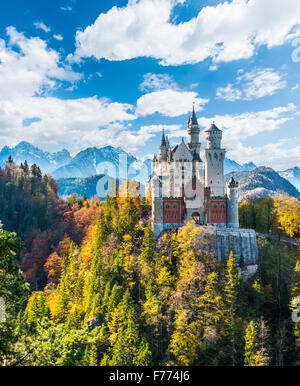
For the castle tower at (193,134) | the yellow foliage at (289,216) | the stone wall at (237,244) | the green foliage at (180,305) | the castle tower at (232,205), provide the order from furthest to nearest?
the castle tower at (193,134)
the yellow foliage at (289,216)
the castle tower at (232,205)
the stone wall at (237,244)
the green foliage at (180,305)

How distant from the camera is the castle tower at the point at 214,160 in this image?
56656mm

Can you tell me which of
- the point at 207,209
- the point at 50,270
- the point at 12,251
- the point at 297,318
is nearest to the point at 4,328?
the point at 12,251

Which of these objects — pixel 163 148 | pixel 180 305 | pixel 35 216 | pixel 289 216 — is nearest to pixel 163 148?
pixel 163 148

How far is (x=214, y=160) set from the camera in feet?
186

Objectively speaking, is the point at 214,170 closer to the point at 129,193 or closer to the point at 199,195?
the point at 199,195

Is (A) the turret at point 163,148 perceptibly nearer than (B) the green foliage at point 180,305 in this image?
No

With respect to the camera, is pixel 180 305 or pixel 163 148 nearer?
pixel 180 305

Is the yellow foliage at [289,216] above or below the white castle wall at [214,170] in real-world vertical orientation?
below

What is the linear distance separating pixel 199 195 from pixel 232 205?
22.8ft

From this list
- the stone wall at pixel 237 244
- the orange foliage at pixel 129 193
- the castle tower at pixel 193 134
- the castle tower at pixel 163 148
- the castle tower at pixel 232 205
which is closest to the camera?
the stone wall at pixel 237 244

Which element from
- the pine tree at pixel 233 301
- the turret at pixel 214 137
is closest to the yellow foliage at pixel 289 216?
the turret at pixel 214 137

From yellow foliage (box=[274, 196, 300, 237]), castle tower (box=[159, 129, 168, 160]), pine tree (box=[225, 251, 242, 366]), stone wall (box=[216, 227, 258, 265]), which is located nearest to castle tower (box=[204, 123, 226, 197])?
stone wall (box=[216, 227, 258, 265])

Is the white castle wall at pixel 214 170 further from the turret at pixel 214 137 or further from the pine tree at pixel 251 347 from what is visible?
the pine tree at pixel 251 347

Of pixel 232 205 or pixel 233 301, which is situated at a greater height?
pixel 232 205
